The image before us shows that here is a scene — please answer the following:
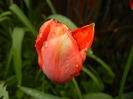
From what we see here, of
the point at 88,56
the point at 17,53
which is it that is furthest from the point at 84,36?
the point at 88,56

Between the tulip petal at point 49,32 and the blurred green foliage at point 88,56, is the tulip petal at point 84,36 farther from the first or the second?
the blurred green foliage at point 88,56

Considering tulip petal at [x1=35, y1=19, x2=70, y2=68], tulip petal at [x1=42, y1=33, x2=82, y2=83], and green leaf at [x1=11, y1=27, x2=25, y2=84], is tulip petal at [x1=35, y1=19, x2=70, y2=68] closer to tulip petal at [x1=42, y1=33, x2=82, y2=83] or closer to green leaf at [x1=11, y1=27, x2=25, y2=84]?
tulip petal at [x1=42, y1=33, x2=82, y2=83]

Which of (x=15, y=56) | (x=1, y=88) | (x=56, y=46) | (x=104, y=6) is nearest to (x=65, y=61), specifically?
(x=56, y=46)

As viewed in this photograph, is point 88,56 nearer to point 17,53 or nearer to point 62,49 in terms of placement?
point 17,53

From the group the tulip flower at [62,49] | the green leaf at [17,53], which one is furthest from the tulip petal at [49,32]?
the green leaf at [17,53]

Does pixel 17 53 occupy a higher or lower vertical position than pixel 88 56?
higher

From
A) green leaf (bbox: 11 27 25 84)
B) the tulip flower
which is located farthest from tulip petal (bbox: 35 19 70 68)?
green leaf (bbox: 11 27 25 84)

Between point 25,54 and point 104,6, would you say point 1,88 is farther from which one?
point 104,6
